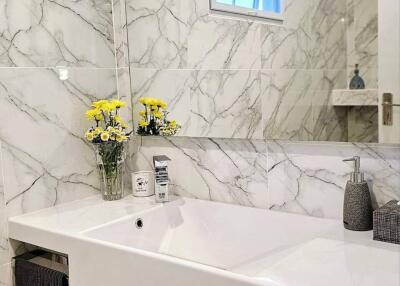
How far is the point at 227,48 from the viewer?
4.93ft

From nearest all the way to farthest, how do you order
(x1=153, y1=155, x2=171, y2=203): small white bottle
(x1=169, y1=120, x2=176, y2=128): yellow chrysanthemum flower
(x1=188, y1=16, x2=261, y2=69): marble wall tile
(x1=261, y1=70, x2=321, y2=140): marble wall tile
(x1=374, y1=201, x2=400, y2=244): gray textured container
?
(x1=374, y1=201, x2=400, y2=244): gray textured container → (x1=261, y1=70, x2=321, y2=140): marble wall tile → (x1=188, y1=16, x2=261, y2=69): marble wall tile → (x1=153, y1=155, x2=171, y2=203): small white bottle → (x1=169, y1=120, x2=176, y2=128): yellow chrysanthemum flower

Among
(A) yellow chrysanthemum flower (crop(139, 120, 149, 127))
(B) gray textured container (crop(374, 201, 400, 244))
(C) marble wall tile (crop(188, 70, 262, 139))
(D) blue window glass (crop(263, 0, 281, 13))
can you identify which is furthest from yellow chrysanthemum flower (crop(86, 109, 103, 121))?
(B) gray textured container (crop(374, 201, 400, 244))

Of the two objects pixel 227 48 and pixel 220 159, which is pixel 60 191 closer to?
pixel 220 159

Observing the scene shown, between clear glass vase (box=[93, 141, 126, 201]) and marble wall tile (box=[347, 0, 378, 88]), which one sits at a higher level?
marble wall tile (box=[347, 0, 378, 88])

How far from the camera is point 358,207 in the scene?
47.5 inches

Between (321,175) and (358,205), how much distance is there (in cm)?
16

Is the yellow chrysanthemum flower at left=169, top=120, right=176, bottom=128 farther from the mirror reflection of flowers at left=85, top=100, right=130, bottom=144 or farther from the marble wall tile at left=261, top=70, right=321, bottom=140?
the marble wall tile at left=261, top=70, right=321, bottom=140

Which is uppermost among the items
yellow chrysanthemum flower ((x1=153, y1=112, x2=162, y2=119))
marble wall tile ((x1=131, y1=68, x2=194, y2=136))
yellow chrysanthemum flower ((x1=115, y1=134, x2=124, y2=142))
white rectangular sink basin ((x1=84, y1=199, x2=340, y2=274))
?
marble wall tile ((x1=131, y1=68, x2=194, y2=136))

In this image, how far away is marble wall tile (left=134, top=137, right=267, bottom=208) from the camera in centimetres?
148

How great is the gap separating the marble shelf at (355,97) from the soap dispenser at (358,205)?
143mm

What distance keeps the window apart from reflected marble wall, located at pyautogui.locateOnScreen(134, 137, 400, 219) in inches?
14.9

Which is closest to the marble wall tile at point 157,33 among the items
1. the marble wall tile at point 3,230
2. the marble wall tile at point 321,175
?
the marble wall tile at point 321,175

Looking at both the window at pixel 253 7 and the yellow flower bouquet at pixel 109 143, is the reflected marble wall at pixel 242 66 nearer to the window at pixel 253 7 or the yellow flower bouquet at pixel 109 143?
the window at pixel 253 7

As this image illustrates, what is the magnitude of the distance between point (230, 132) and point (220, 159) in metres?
0.10
